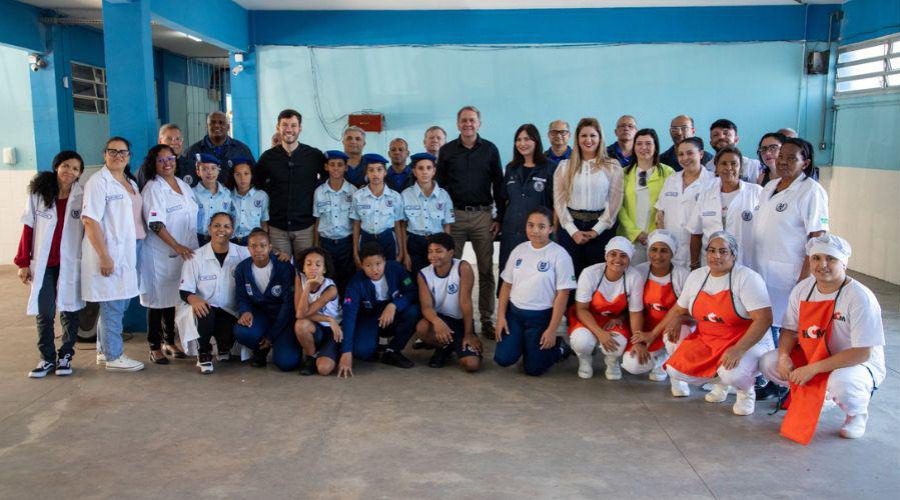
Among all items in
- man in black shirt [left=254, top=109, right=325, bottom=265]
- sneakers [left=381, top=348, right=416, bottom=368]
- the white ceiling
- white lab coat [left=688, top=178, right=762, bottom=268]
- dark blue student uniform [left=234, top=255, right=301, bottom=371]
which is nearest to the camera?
white lab coat [left=688, top=178, right=762, bottom=268]

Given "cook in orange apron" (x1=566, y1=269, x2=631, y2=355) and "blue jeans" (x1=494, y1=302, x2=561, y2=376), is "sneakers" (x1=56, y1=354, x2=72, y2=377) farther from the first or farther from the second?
"cook in orange apron" (x1=566, y1=269, x2=631, y2=355)

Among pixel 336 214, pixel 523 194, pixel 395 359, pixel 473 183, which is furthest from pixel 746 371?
pixel 336 214

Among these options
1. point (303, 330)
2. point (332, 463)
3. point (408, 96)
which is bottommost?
point (332, 463)

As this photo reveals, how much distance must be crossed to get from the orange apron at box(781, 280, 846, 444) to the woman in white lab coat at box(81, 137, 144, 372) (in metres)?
3.72

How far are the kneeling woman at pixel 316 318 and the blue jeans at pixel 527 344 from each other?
1.03 metres

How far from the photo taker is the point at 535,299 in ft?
14.6

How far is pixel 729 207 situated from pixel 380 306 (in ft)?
7.21

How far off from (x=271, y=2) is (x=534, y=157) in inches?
169

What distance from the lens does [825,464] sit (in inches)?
122

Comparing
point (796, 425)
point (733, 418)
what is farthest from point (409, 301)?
point (796, 425)

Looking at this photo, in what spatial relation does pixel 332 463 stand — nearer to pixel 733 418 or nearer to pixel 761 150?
pixel 733 418

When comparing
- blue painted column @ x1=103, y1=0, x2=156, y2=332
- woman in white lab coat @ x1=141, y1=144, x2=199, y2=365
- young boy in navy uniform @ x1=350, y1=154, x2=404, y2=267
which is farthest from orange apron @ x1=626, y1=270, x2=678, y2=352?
blue painted column @ x1=103, y1=0, x2=156, y2=332

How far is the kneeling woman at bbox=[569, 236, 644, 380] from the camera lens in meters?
4.30

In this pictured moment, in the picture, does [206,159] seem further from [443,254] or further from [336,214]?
[443,254]
